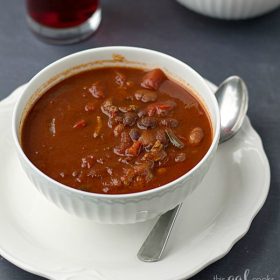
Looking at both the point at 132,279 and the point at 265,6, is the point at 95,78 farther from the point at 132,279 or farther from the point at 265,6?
the point at 265,6

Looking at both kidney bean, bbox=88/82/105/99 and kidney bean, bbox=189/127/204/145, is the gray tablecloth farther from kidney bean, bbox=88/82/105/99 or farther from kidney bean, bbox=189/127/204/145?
kidney bean, bbox=88/82/105/99

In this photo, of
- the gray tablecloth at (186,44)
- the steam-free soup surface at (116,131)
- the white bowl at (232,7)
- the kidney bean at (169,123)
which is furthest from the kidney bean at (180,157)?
the white bowl at (232,7)

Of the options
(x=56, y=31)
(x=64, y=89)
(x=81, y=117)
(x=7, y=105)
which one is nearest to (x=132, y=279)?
(x=81, y=117)

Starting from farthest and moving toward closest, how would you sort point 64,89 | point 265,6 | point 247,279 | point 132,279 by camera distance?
1. point 265,6
2. point 64,89
3. point 247,279
4. point 132,279

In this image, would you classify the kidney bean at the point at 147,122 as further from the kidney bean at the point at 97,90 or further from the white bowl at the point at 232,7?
the white bowl at the point at 232,7

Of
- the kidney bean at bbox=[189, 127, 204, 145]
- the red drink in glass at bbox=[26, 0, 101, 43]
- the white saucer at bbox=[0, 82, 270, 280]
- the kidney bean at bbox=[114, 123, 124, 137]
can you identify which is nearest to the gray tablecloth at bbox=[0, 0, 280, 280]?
the red drink in glass at bbox=[26, 0, 101, 43]

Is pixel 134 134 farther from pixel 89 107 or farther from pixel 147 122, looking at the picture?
pixel 89 107

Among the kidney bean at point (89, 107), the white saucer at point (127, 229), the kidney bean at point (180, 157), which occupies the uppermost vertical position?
the kidney bean at point (89, 107)
